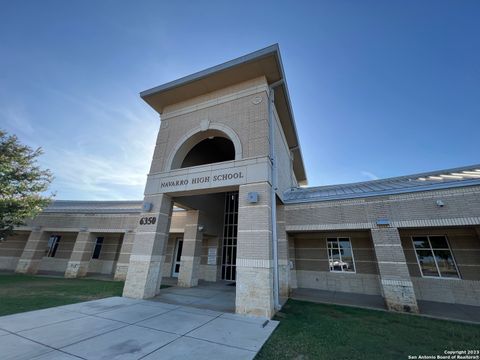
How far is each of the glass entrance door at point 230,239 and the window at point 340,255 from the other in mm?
6256

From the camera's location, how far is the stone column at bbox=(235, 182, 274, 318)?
6258mm

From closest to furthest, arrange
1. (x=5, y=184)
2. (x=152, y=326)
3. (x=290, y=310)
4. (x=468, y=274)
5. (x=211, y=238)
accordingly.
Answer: (x=152, y=326), (x=290, y=310), (x=468, y=274), (x=5, y=184), (x=211, y=238)

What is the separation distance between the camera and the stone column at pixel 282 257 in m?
9.28

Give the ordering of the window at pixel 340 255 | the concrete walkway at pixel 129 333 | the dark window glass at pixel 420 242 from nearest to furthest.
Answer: the concrete walkway at pixel 129 333
the dark window glass at pixel 420 242
the window at pixel 340 255

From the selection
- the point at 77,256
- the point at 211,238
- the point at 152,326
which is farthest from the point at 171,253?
the point at 152,326

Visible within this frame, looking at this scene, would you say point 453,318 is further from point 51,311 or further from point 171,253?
point 171,253

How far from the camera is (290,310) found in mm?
7062

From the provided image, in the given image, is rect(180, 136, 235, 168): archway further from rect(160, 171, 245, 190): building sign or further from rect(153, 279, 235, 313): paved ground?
rect(153, 279, 235, 313): paved ground

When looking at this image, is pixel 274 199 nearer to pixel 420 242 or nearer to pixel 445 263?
pixel 420 242

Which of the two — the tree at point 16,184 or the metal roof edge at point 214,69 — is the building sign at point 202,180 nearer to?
the metal roof edge at point 214,69

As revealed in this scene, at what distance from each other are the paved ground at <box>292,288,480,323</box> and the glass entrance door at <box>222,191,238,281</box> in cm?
481

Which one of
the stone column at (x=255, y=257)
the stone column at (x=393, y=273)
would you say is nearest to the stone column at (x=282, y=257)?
the stone column at (x=255, y=257)

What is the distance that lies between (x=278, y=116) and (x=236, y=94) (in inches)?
122

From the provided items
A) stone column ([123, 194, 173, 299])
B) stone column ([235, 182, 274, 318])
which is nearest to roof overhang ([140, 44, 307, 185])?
stone column ([235, 182, 274, 318])
